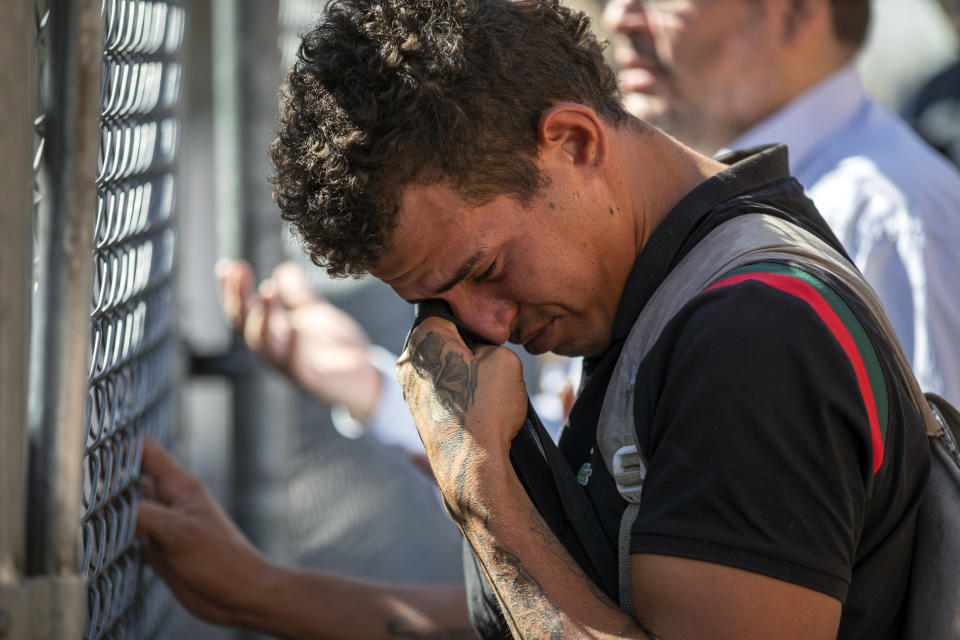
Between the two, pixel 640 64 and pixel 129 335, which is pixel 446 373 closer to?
pixel 129 335

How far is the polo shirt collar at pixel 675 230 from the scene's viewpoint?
61.6 inches

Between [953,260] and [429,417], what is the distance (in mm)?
1731

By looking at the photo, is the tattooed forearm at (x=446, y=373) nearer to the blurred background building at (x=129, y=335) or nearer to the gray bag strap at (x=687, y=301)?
the gray bag strap at (x=687, y=301)

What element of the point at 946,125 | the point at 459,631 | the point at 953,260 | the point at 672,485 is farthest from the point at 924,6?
the point at 672,485

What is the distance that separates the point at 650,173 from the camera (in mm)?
1650

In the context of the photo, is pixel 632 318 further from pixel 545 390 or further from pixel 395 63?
pixel 545 390

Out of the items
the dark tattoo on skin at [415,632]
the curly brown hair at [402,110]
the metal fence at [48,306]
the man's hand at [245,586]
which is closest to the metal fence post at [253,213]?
the man's hand at [245,586]

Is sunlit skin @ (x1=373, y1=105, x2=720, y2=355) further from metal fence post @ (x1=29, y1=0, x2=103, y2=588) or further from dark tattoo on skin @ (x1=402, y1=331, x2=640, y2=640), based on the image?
metal fence post @ (x1=29, y1=0, x2=103, y2=588)

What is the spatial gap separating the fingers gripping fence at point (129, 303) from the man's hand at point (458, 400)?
533 millimetres

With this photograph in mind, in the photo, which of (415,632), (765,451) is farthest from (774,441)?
(415,632)

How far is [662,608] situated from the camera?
1.26 m

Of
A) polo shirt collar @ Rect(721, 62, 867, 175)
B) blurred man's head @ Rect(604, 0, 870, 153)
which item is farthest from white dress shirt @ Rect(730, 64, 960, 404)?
blurred man's head @ Rect(604, 0, 870, 153)

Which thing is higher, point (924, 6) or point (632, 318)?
point (924, 6)

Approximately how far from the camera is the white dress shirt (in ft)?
8.37
